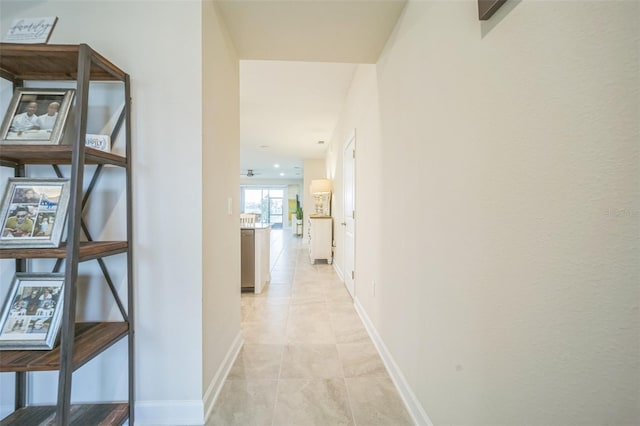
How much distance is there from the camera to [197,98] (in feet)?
4.67

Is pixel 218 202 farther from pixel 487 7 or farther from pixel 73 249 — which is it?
pixel 487 7

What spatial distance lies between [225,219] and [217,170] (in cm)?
36

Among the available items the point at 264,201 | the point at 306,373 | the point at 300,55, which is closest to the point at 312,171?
the point at 300,55

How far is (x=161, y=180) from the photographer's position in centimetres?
141

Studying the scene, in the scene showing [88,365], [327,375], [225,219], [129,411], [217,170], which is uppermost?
[217,170]

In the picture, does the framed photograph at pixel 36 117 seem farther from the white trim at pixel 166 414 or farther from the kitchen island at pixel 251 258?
the kitchen island at pixel 251 258

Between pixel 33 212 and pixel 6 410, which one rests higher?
pixel 33 212

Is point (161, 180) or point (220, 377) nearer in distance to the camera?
Result: point (161, 180)

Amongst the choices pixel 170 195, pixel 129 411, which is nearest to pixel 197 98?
pixel 170 195

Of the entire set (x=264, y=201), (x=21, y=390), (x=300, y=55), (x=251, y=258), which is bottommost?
(x=21, y=390)

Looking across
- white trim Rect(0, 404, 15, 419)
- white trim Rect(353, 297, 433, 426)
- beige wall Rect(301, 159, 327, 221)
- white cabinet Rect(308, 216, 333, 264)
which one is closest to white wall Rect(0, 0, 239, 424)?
white trim Rect(0, 404, 15, 419)

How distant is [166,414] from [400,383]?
1.35 meters

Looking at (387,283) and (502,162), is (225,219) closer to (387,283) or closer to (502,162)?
(387,283)

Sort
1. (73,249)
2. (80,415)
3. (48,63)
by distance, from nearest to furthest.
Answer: (73,249), (48,63), (80,415)
